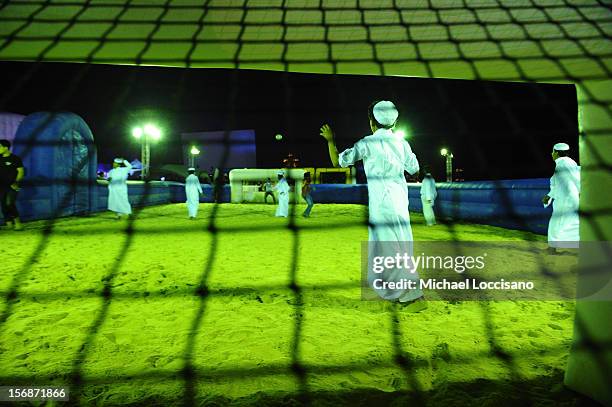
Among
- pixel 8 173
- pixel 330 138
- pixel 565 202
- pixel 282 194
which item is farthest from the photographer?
pixel 282 194

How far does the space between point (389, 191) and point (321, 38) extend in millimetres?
1088

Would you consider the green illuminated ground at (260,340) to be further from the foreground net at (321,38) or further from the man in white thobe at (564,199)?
the man in white thobe at (564,199)

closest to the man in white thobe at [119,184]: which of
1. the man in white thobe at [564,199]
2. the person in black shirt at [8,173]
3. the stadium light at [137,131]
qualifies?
the person in black shirt at [8,173]

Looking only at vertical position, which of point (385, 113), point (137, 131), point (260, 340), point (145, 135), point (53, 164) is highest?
point (137, 131)

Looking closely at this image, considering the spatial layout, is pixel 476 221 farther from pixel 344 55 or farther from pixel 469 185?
pixel 344 55

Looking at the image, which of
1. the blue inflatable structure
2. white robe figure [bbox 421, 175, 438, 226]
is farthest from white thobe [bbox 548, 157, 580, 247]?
the blue inflatable structure

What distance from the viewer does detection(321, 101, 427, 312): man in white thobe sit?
7.84ft

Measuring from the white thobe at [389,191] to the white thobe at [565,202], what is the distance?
254 centimetres

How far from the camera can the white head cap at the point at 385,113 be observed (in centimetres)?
240

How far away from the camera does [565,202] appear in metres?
3.97

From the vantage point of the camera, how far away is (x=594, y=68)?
1342 millimetres

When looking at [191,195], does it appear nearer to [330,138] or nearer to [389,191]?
[330,138]

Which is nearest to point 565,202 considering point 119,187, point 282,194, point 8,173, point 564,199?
point 564,199

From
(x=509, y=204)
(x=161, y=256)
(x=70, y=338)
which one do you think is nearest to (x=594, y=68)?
(x=70, y=338)
